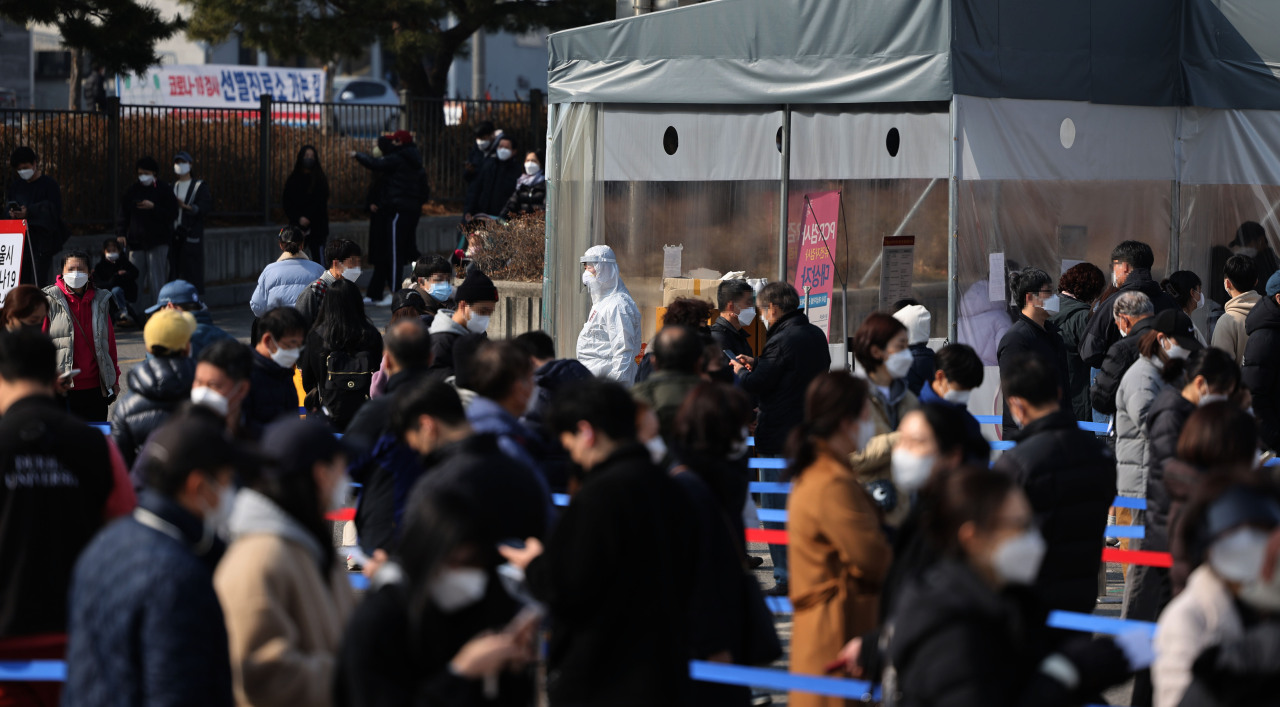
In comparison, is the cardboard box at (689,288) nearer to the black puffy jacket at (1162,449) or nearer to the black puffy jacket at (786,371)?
the black puffy jacket at (786,371)

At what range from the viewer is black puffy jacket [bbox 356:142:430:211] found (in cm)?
1789

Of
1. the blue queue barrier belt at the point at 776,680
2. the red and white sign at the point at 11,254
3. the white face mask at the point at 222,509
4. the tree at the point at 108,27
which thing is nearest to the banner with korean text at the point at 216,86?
the tree at the point at 108,27

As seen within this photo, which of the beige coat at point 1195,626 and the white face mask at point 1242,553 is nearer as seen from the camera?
the white face mask at point 1242,553

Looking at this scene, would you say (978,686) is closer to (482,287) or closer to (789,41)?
(482,287)

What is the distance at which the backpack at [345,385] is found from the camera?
8.49 m

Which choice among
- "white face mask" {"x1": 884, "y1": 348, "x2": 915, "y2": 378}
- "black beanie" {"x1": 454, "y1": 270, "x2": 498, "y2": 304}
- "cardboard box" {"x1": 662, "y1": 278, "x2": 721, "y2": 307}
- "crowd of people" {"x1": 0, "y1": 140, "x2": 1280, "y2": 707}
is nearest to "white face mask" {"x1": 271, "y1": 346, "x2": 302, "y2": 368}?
"crowd of people" {"x1": 0, "y1": 140, "x2": 1280, "y2": 707}

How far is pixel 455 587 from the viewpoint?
10.8ft

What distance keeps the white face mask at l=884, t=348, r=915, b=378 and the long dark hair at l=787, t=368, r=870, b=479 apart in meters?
1.46

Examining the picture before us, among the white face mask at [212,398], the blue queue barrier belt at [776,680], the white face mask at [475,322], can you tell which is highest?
the white face mask at [475,322]

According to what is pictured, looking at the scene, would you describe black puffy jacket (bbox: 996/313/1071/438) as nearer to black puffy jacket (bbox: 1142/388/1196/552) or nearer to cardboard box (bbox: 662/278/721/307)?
black puffy jacket (bbox: 1142/388/1196/552)

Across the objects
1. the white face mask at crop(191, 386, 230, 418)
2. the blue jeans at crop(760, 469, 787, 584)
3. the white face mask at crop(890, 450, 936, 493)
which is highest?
the white face mask at crop(191, 386, 230, 418)

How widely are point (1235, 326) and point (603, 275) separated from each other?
3.97 metres

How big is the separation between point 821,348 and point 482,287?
1893 millimetres

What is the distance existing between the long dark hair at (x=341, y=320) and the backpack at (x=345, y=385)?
8 centimetres
